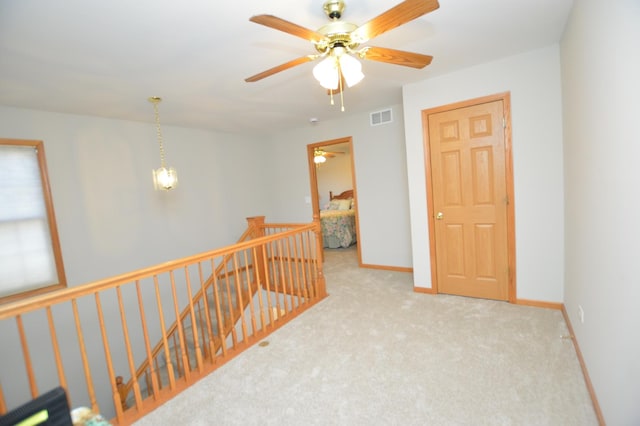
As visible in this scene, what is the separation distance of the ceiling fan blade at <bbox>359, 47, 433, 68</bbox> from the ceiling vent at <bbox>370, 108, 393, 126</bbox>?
95.6 inches

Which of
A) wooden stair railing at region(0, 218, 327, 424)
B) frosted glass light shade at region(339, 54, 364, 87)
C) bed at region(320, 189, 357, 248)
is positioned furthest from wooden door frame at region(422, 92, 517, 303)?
bed at region(320, 189, 357, 248)

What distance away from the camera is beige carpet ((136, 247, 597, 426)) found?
1.70 metres

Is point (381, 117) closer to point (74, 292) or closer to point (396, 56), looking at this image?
point (396, 56)

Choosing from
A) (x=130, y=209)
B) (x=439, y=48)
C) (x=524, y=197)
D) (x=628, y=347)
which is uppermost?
(x=439, y=48)

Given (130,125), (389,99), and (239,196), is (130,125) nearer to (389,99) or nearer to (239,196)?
(239,196)

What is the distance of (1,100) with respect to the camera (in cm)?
279

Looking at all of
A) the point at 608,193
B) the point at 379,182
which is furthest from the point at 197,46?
the point at 379,182

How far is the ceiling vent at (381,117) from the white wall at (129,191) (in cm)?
234

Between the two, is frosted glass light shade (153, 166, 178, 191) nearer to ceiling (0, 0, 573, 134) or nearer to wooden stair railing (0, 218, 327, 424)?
ceiling (0, 0, 573, 134)

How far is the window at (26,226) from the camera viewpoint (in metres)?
2.93

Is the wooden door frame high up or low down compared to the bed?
up

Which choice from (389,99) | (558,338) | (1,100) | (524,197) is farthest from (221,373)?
(389,99)

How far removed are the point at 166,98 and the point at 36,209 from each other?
5.89ft

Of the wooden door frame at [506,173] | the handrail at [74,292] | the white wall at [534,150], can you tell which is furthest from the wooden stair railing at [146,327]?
the white wall at [534,150]
